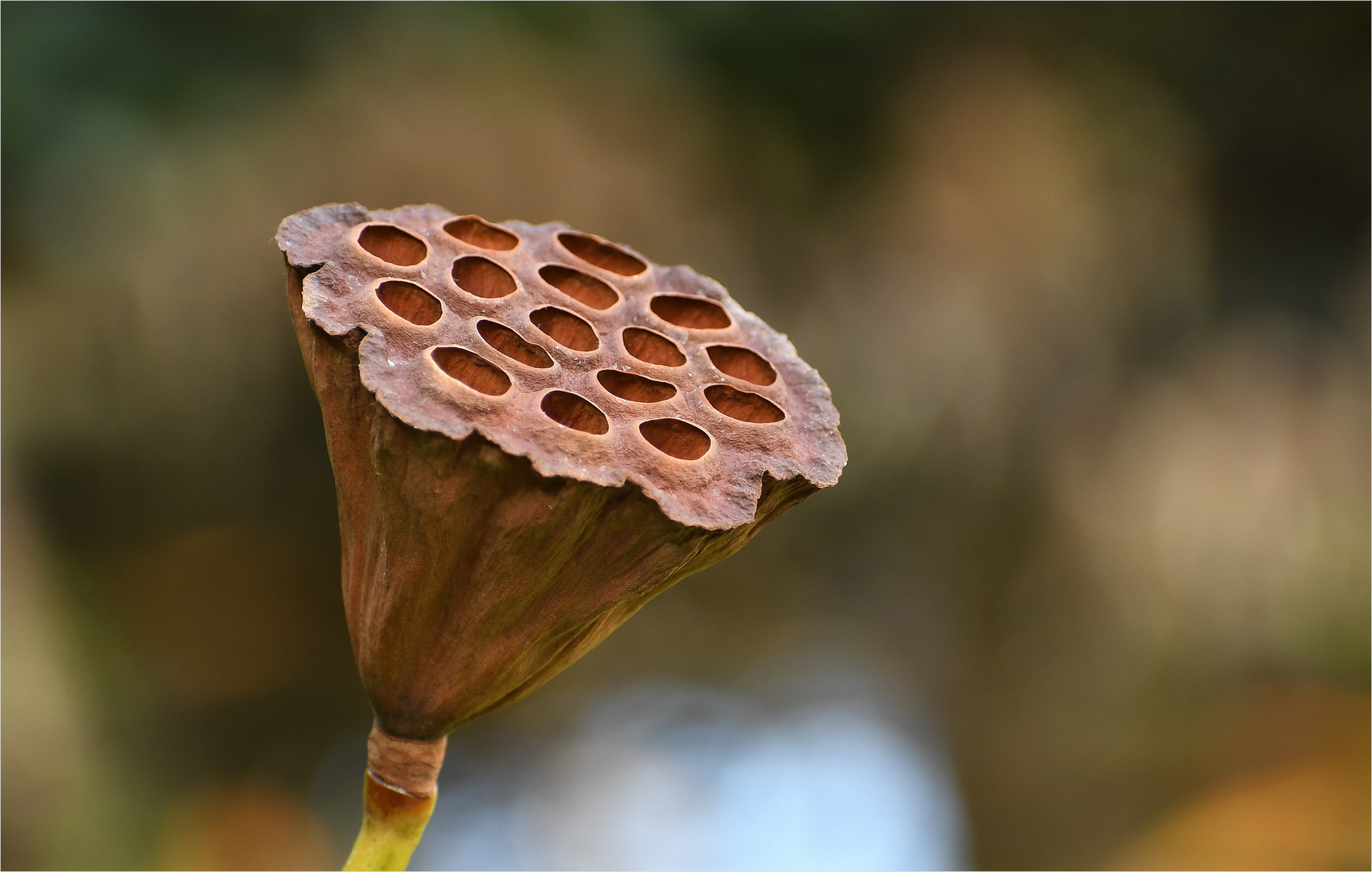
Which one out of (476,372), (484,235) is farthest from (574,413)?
(484,235)

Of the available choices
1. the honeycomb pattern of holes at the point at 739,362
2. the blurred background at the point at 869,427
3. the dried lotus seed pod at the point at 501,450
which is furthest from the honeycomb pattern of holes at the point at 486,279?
the blurred background at the point at 869,427

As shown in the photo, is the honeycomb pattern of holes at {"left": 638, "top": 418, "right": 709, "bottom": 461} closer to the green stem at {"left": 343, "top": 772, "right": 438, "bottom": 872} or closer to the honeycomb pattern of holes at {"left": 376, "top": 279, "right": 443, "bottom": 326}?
the honeycomb pattern of holes at {"left": 376, "top": 279, "right": 443, "bottom": 326}

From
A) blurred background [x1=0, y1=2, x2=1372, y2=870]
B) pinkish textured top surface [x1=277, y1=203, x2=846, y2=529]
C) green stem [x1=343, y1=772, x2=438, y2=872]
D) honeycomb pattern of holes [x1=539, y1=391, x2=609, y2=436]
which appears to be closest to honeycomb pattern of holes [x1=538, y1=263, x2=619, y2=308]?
pinkish textured top surface [x1=277, y1=203, x2=846, y2=529]

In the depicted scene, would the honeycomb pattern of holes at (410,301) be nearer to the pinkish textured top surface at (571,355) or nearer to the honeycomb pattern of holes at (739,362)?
the pinkish textured top surface at (571,355)

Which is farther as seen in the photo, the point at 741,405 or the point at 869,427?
the point at 869,427

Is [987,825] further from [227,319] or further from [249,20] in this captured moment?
[249,20]

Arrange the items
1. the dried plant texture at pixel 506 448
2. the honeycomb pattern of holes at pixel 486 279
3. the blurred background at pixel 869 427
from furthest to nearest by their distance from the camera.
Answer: the blurred background at pixel 869 427 < the honeycomb pattern of holes at pixel 486 279 < the dried plant texture at pixel 506 448

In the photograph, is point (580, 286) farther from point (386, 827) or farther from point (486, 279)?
point (386, 827)

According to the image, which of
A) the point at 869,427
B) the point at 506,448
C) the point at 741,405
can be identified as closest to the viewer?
the point at 506,448
